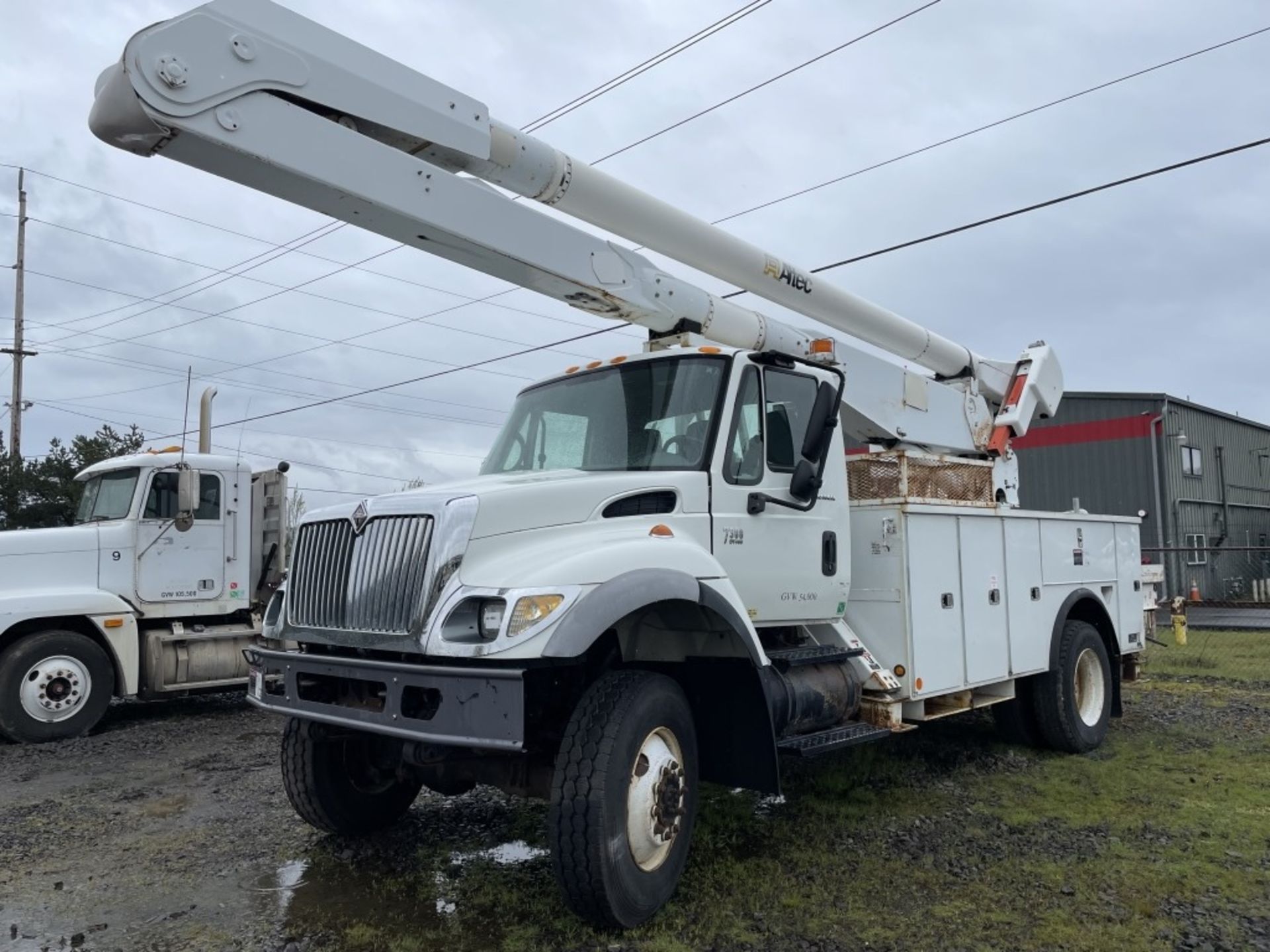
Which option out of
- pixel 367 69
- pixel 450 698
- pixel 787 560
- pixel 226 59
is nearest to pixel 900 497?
pixel 787 560

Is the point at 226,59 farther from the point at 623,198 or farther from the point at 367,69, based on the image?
the point at 623,198

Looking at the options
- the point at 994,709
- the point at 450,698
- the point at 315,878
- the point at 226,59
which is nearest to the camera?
the point at 450,698

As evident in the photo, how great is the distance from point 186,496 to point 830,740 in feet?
23.3

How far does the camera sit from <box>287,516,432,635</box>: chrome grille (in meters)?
4.24

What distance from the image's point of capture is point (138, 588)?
9727mm

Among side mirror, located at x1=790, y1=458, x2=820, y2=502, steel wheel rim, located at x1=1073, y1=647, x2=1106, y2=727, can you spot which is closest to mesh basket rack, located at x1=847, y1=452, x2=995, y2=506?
side mirror, located at x1=790, y1=458, x2=820, y2=502

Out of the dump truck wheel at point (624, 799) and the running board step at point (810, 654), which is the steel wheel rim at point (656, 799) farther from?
the running board step at point (810, 654)

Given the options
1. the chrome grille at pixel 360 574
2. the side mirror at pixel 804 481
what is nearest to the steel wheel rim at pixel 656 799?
the chrome grille at pixel 360 574

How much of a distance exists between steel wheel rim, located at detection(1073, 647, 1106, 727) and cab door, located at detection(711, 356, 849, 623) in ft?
10.7

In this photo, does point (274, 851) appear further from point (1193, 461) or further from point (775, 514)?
point (1193, 461)

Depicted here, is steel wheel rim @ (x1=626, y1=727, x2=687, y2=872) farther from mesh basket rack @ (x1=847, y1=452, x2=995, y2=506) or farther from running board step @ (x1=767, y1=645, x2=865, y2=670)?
mesh basket rack @ (x1=847, y1=452, x2=995, y2=506)

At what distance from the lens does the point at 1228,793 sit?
6285mm

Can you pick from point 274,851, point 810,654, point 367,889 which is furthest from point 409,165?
point 274,851

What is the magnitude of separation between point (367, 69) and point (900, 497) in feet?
13.0
